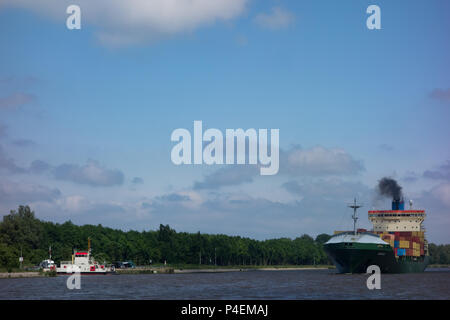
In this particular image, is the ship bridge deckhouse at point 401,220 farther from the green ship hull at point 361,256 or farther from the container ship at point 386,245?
the green ship hull at point 361,256

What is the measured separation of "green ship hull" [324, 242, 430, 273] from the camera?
431 ft

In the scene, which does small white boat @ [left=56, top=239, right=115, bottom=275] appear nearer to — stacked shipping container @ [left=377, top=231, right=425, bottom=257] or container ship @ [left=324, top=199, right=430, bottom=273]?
container ship @ [left=324, top=199, right=430, bottom=273]

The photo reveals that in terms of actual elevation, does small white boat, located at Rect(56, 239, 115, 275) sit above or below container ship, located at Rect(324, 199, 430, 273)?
below

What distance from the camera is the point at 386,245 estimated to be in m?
134

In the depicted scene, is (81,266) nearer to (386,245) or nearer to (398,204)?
(386,245)

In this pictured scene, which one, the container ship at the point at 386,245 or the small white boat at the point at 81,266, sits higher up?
the container ship at the point at 386,245

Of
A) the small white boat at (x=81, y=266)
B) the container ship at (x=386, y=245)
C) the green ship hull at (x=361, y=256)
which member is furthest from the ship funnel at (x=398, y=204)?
the small white boat at (x=81, y=266)

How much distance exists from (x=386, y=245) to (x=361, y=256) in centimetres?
726

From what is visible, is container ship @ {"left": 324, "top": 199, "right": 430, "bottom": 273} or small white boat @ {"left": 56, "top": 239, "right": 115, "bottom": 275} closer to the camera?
container ship @ {"left": 324, "top": 199, "right": 430, "bottom": 273}

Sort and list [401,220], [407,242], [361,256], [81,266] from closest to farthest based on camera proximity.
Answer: [361,256], [81,266], [407,242], [401,220]

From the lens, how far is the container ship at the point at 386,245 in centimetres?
13262

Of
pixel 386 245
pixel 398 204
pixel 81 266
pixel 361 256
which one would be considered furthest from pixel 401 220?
pixel 81 266

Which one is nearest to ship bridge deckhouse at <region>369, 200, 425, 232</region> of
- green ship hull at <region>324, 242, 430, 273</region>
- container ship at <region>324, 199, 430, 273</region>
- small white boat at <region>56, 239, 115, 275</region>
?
container ship at <region>324, 199, 430, 273</region>
